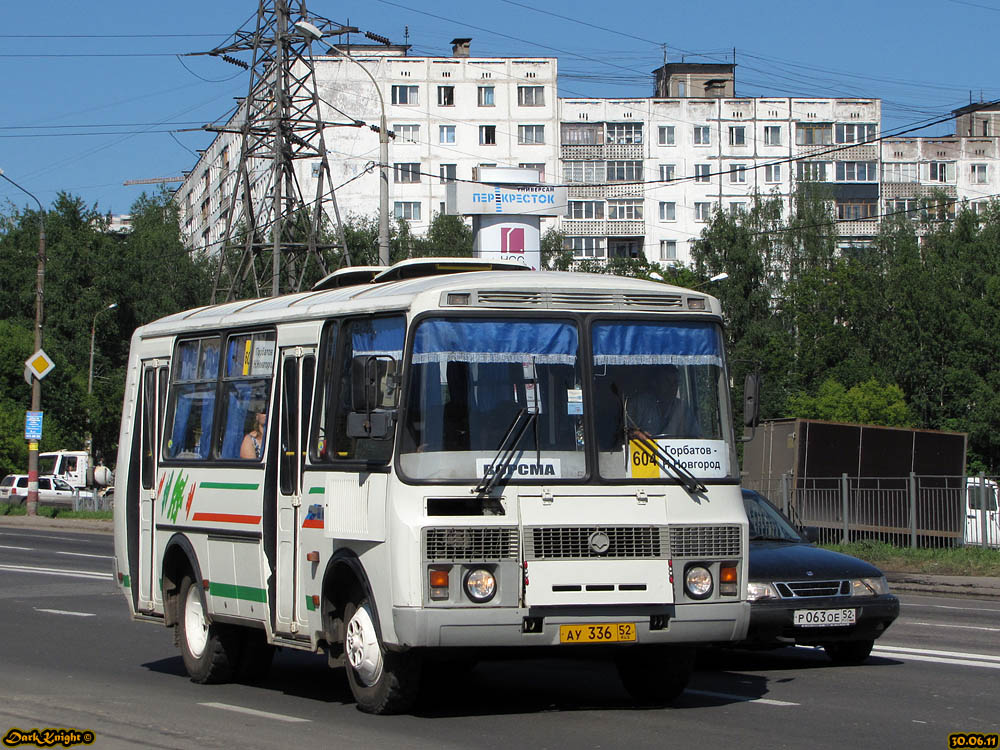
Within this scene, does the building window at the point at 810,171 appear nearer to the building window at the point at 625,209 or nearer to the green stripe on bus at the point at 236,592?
the building window at the point at 625,209

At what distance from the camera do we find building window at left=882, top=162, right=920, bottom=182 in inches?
3856

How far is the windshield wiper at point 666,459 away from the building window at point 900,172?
302 feet

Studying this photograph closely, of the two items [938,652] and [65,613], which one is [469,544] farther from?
[65,613]

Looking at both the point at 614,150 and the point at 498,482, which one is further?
the point at 614,150

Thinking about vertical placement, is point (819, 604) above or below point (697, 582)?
below

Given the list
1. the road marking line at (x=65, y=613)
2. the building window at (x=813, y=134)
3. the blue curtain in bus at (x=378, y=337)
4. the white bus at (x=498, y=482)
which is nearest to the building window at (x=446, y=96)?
the building window at (x=813, y=134)

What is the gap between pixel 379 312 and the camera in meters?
9.43

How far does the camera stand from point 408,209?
89750 millimetres

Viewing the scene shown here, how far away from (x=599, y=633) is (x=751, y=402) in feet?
6.42

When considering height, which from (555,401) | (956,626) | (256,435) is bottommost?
(956,626)

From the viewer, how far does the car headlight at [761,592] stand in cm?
1171

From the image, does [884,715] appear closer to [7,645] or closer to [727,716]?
[727,716]

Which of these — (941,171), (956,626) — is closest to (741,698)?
(956,626)

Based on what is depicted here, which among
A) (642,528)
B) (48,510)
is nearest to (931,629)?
(642,528)
